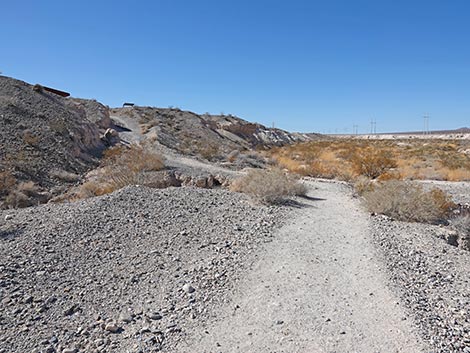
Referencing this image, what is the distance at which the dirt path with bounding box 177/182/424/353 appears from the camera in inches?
145

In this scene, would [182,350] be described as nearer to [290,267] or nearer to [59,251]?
[290,267]

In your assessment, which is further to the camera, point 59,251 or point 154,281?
point 59,251

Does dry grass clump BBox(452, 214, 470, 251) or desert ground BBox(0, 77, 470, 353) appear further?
dry grass clump BBox(452, 214, 470, 251)

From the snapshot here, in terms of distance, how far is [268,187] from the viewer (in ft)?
33.3

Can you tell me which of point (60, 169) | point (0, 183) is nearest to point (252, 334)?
point (0, 183)

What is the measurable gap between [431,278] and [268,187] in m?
5.23

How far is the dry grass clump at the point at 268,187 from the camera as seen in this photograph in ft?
32.9

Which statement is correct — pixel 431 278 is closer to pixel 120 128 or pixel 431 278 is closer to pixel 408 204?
pixel 408 204

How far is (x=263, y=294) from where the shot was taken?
4.73m

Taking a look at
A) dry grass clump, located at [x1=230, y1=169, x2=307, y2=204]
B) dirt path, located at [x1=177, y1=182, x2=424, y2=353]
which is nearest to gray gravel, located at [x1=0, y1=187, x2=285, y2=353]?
dirt path, located at [x1=177, y1=182, x2=424, y2=353]

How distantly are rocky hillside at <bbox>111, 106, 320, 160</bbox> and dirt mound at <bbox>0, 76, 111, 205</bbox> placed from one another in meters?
7.54

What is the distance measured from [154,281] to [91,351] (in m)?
1.60

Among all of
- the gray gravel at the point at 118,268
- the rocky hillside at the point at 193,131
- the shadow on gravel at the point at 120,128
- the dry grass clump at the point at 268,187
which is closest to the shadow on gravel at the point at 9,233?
the gray gravel at the point at 118,268

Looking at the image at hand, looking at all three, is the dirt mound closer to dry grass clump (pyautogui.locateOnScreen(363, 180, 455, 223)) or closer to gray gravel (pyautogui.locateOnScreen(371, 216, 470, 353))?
dry grass clump (pyautogui.locateOnScreen(363, 180, 455, 223))
